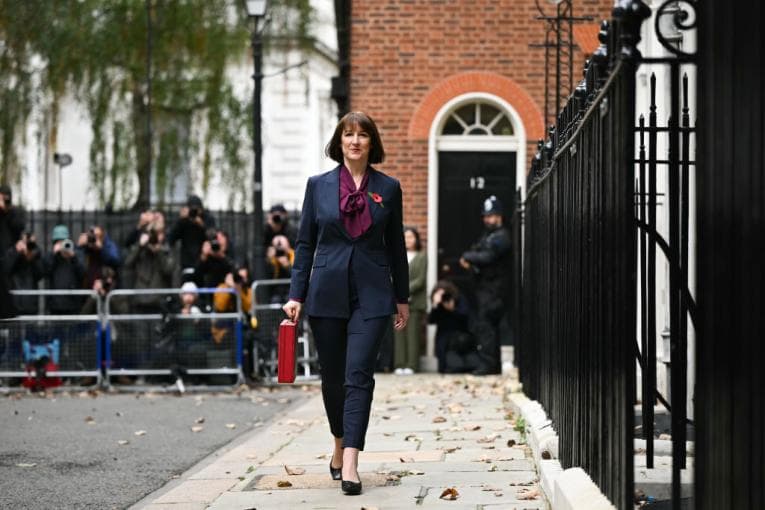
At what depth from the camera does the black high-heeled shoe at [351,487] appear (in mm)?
6926

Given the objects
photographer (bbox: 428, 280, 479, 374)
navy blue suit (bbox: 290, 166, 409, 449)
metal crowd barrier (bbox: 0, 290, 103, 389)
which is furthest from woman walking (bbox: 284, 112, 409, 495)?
photographer (bbox: 428, 280, 479, 374)

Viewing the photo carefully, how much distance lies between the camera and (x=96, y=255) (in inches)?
685

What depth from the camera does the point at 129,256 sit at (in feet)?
55.8

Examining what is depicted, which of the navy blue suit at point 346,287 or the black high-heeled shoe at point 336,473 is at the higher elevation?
the navy blue suit at point 346,287

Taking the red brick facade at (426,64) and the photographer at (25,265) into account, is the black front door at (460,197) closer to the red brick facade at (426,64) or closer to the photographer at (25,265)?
the red brick facade at (426,64)

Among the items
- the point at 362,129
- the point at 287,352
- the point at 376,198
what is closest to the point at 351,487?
the point at 287,352

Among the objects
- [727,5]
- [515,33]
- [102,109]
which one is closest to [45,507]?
[727,5]

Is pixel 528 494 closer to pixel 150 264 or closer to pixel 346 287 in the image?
pixel 346 287

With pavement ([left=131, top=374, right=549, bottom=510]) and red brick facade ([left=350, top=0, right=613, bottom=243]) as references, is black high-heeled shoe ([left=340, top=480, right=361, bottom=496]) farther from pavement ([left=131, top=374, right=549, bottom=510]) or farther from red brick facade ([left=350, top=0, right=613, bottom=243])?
red brick facade ([left=350, top=0, right=613, bottom=243])

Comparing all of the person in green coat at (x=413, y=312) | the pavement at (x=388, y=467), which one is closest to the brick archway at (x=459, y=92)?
the person in green coat at (x=413, y=312)

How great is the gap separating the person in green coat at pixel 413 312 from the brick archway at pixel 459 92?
1.66 metres

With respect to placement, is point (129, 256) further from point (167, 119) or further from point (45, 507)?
point (167, 119)

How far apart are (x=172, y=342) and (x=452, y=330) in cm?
370

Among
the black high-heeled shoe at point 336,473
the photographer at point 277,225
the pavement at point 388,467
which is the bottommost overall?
the pavement at point 388,467
